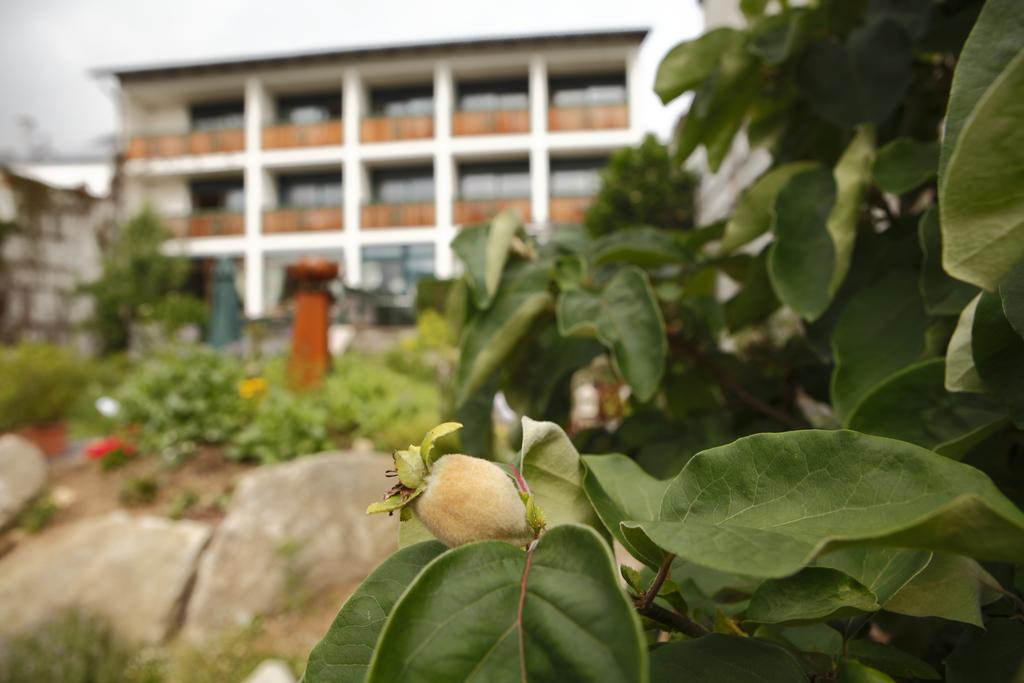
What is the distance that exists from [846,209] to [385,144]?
16.8 metres

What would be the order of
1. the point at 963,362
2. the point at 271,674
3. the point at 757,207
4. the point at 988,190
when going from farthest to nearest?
the point at 271,674 → the point at 757,207 → the point at 963,362 → the point at 988,190

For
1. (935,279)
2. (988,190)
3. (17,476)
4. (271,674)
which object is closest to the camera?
(988,190)

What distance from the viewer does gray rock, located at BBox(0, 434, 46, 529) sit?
3686 millimetres

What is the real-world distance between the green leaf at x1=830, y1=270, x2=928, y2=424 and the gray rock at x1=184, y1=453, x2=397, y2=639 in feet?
9.47

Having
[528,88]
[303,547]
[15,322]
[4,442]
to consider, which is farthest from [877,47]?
[528,88]

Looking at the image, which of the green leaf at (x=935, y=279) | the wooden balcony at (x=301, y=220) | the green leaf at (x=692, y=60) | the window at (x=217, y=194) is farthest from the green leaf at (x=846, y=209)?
the window at (x=217, y=194)

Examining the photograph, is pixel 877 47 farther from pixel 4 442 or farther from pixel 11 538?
pixel 4 442

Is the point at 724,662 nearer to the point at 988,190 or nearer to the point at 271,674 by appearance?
the point at 988,190

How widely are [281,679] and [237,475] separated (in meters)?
1.96

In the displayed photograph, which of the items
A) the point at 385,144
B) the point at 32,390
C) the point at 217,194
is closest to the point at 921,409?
the point at 32,390

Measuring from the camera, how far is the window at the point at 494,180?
16.8 meters

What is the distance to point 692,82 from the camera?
2.45 feet

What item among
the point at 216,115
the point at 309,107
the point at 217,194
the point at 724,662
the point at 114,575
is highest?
the point at 309,107

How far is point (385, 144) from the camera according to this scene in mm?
16219
